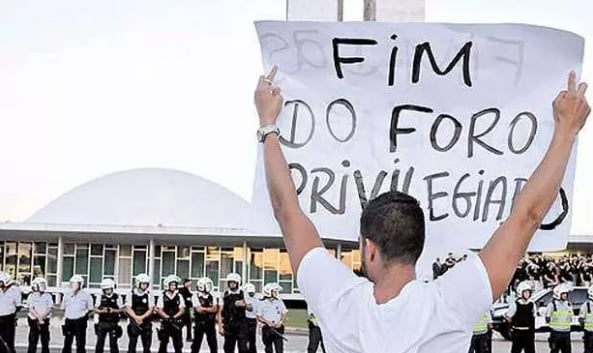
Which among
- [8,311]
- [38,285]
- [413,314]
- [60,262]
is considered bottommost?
[60,262]

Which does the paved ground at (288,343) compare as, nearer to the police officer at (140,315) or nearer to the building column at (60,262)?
the police officer at (140,315)

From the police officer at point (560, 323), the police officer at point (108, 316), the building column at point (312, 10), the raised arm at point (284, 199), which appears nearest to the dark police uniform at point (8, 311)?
the police officer at point (108, 316)

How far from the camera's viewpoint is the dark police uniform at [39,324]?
763 inches

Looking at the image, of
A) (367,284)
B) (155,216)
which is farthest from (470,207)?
(155,216)

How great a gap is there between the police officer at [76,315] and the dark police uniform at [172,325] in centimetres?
144

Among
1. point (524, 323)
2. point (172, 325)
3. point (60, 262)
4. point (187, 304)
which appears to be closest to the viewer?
point (524, 323)

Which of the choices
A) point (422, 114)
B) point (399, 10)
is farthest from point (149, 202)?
point (422, 114)

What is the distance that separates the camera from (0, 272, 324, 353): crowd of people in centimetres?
1902

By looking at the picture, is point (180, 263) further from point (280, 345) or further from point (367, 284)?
point (367, 284)

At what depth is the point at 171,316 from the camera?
1984 centimetres

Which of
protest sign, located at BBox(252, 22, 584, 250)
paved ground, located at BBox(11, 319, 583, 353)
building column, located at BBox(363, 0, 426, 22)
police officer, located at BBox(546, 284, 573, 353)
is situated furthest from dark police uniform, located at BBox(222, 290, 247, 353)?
protest sign, located at BBox(252, 22, 584, 250)

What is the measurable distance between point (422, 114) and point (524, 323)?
15755mm

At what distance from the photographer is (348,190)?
339 centimetres

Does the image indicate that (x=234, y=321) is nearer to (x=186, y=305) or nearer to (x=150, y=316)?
(x=186, y=305)
